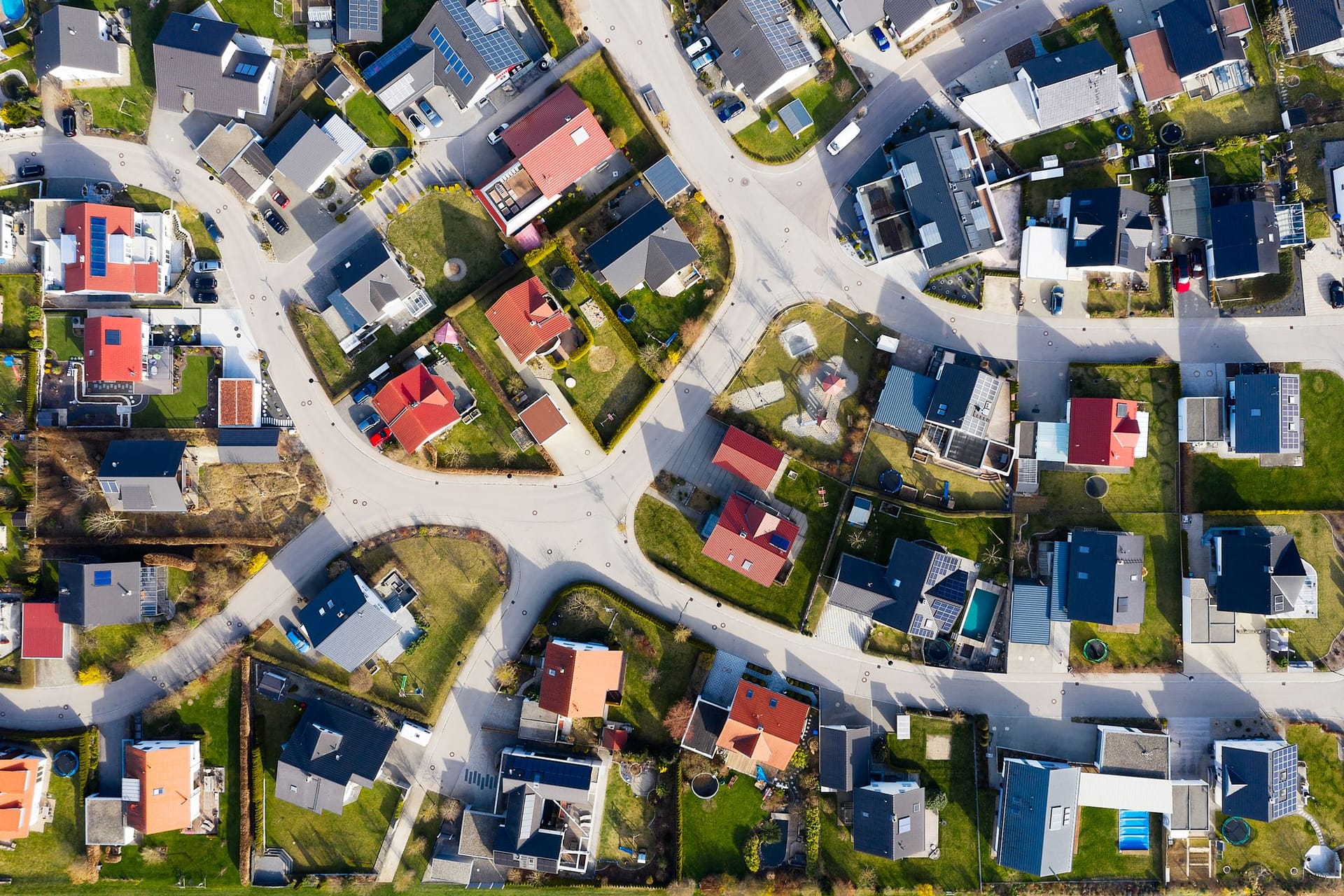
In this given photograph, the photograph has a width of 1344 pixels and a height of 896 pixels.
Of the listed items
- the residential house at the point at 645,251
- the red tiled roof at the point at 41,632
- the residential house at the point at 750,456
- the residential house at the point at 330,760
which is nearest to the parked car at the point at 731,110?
the residential house at the point at 645,251

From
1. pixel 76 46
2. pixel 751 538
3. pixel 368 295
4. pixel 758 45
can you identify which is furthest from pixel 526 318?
pixel 76 46

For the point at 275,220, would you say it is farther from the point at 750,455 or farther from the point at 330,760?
the point at 330,760

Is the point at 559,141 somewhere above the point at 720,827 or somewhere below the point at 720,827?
above

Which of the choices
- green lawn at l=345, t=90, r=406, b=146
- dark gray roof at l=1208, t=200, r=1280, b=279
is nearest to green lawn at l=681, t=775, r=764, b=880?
dark gray roof at l=1208, t=200, r=1280, b=279

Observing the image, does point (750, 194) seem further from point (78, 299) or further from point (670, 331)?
point (78, 299)

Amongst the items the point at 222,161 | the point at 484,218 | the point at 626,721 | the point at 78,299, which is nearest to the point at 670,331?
the point at 484,218

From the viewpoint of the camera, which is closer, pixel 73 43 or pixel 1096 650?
pixel 73 43

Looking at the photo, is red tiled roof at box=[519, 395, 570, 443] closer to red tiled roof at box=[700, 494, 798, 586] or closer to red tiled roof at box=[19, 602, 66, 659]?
red tiled roof at box=[700, 494, 798, 586]
